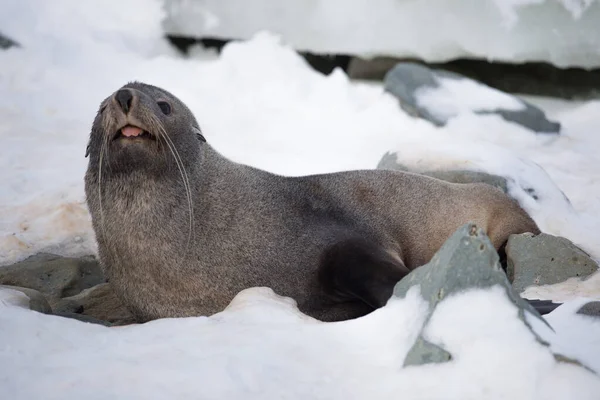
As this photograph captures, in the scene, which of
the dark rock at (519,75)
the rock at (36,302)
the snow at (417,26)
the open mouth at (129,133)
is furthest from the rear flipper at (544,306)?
the dark rock at (519,75)

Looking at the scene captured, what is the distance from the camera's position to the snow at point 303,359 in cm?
209

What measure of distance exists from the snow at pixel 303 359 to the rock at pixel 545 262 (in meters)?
1.81

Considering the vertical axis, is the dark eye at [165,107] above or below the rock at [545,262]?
above

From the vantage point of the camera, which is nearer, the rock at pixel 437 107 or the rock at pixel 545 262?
the rock at pixel 545 262

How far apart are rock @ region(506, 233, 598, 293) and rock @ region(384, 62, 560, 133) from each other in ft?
12.7

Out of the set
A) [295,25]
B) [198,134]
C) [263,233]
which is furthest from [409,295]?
[295,25]

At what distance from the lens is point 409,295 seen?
2.55 m

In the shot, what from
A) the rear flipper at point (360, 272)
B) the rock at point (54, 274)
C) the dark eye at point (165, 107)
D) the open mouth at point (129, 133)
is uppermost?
the dark eye at point (165, 107)

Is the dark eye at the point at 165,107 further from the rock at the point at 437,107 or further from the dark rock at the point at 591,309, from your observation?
the rock at the point at 437,107

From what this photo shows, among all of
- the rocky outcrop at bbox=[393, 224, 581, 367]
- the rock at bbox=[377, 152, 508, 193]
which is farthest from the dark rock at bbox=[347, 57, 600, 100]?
the rocky outcrop at bbox=[393, 224, 581, 367]

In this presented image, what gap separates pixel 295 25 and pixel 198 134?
237 inches

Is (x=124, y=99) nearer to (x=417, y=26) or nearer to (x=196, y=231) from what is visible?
(x=196, y=231)

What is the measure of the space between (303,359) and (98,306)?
2264mm

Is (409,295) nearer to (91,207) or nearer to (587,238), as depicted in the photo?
(91,207)
